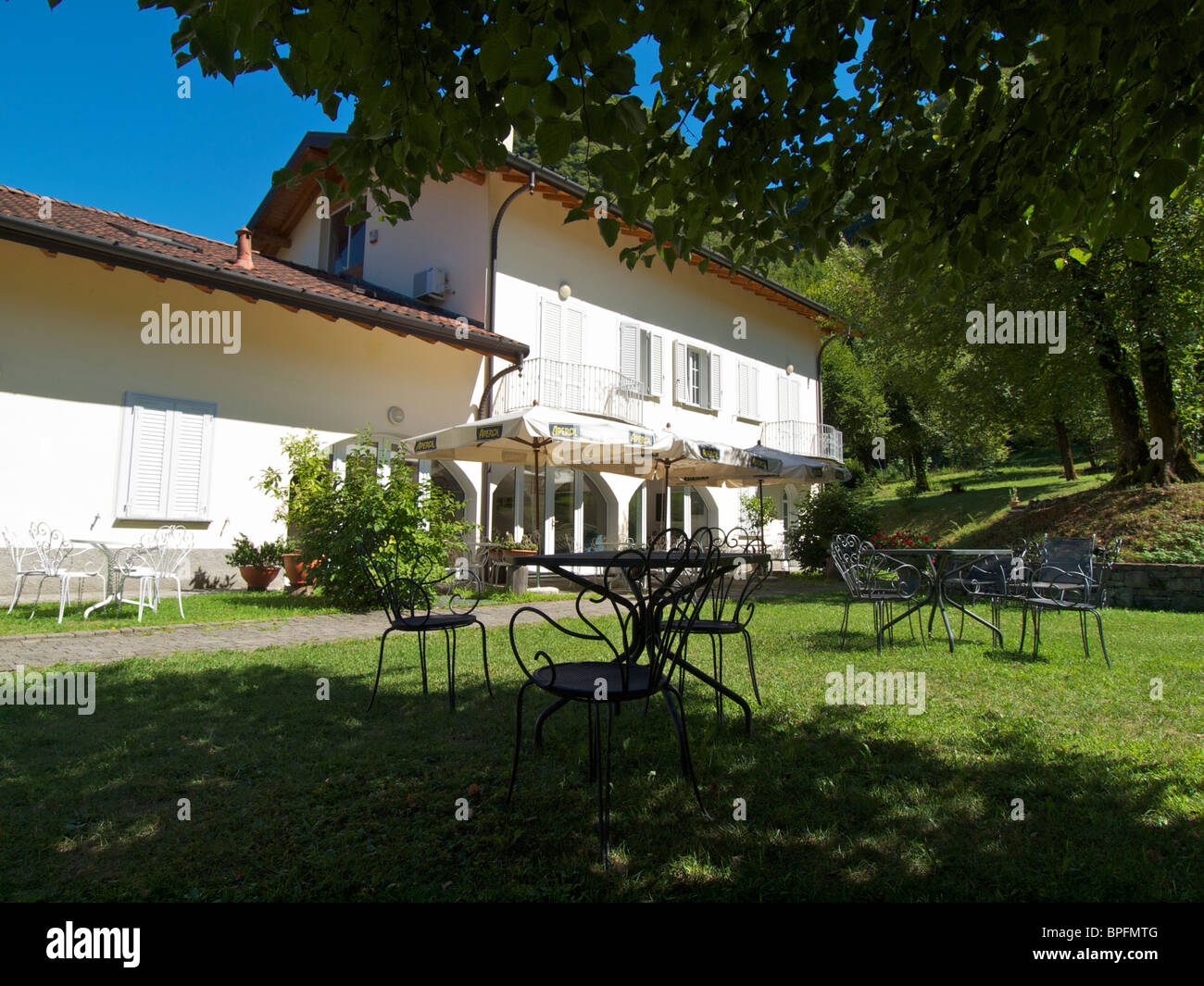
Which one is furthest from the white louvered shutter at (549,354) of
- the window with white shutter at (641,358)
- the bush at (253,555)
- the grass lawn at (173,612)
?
the bush at (253,555)

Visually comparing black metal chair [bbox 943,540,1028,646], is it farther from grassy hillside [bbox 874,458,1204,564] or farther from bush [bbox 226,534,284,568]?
bush [bbox 226,534,284,568]

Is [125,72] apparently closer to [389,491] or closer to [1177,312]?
[389,491]

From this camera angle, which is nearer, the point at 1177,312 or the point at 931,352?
the point at 1177,312

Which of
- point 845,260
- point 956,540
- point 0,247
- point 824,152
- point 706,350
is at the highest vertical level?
point 845,260

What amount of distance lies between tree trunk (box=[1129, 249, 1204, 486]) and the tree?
10134mm

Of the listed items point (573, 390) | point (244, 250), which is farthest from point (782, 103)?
point (573, 390)

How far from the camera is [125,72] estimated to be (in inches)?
345

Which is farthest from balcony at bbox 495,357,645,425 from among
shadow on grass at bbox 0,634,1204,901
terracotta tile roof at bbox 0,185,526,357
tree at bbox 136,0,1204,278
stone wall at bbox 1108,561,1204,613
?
shadow on grass at bbox 0,634,1204,901

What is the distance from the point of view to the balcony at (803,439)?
19562mm

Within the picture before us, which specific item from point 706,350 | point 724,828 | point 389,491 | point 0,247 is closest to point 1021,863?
point 724,828

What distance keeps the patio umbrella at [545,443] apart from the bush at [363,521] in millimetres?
1285

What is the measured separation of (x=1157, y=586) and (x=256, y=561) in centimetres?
1246

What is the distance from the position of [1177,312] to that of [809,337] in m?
10.9

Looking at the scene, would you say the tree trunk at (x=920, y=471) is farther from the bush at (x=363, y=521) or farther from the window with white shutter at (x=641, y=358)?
the bush at (x=363, y=521)
